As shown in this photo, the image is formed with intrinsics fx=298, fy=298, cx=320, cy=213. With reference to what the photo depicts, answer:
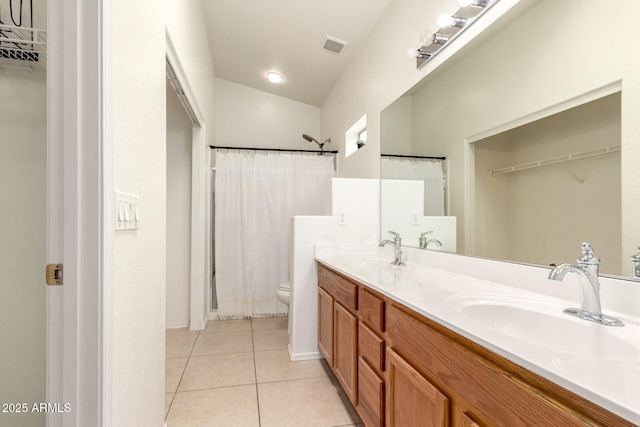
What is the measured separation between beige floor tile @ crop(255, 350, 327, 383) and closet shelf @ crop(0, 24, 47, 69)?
209cm

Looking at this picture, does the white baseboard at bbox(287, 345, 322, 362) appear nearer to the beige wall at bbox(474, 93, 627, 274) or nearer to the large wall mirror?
the large wall mirror

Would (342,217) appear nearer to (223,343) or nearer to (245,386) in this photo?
(245,386)

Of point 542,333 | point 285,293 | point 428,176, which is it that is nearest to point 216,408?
point 285,293

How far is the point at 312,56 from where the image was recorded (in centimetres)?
296

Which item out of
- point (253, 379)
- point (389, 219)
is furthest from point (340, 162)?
point (253, 379)

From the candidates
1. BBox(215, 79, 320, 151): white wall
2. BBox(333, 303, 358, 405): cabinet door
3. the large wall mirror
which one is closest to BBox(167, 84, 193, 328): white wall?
BBox(215, 79, 320, 151): white wall

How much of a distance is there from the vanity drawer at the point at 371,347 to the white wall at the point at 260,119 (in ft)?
8.50

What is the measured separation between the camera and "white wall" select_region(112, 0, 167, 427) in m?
0.93

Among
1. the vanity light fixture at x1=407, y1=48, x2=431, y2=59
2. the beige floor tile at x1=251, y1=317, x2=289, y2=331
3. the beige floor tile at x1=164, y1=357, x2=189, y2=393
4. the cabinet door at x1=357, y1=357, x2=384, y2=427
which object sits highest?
the vanity light fixture at x1=407, y1=48, x2=431, y2=59

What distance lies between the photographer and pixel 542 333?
0.86 metres

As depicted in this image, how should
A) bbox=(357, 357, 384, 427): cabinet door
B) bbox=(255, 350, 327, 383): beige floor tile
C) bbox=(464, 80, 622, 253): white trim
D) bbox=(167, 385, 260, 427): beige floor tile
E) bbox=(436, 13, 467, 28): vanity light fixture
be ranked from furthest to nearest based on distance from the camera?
bbox=(255, 350, 327, 383): beige floor tile < bbox=(167, 385, 260, 427): beige floor tile < bbox=(436, 13, 467, 28): vanity light fixture < bbox=(357, 357, 384, 427): cabinet door < bbox=(464, 80, 622, 253): white trim

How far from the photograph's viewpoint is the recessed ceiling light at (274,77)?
11.3 feet

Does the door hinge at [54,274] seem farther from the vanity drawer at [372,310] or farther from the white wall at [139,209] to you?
the vanity drawer at [372,310]

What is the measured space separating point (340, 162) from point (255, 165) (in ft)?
3.07
